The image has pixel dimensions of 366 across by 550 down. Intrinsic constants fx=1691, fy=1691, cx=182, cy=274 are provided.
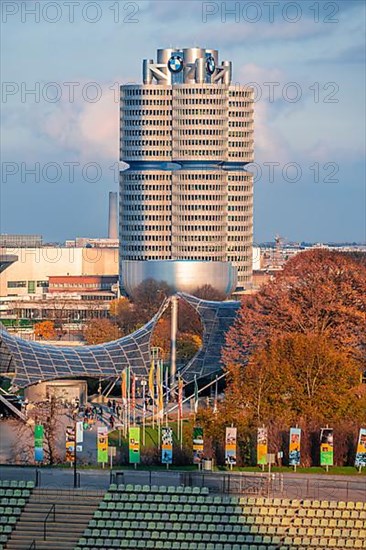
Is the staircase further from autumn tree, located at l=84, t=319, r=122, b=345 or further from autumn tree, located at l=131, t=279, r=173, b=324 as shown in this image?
autumn tree, located at l=131, t=279, r=173, b=324

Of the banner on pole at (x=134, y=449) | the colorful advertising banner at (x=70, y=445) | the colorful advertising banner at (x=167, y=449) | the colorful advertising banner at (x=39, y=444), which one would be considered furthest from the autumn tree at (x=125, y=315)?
the banner on pole at (x=134, y=449)

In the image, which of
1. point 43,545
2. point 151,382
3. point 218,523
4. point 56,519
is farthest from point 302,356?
point 43,545

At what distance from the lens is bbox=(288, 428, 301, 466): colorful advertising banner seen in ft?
227

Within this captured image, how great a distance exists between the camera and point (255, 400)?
79688 mm

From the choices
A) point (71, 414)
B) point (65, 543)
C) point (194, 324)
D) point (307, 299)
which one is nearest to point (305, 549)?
point (65, 543)

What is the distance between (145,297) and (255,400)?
342ft

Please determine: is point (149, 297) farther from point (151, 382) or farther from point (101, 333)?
point (151, 382)

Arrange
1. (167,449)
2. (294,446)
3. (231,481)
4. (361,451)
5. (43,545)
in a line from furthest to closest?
(167,449) → (361,451) → (294,446) → (231,481) → (43,545)

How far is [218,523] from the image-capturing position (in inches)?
2408

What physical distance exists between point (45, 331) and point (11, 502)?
3768 inches

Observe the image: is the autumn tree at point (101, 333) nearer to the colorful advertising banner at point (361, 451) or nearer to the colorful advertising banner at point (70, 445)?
the colorful advertising banner at point (70, 445)

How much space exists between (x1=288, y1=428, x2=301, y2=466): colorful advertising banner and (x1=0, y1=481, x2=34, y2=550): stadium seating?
11.1 metres

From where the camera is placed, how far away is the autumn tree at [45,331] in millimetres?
156312

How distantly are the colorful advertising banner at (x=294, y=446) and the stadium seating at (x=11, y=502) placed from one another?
11.1m
